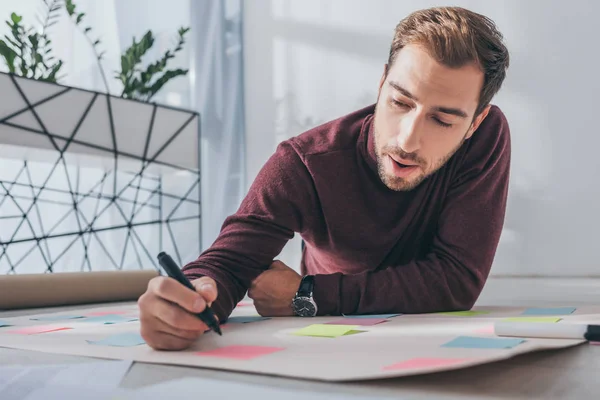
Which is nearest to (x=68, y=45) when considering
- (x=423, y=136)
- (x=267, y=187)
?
(x=267, y=187)

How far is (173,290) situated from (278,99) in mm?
2111

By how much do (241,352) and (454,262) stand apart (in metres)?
0.57

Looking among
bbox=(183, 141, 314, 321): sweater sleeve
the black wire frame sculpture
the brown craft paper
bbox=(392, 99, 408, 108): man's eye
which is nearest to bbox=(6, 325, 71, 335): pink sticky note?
bbox=(183, 141, 314, 321): sweater sleeve

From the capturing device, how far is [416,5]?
2387 millimetres

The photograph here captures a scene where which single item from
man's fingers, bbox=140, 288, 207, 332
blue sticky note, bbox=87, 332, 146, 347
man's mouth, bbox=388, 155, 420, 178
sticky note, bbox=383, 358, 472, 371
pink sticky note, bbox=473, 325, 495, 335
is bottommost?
blue sticky note, bbox=87, 332, 146, 347

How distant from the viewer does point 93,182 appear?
7.80 ft

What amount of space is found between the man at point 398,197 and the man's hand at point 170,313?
264 millimetres

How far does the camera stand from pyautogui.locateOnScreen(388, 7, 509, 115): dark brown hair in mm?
1086

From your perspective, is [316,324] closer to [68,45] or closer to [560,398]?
[560,398]

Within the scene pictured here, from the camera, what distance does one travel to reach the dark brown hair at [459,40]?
3.56 feet

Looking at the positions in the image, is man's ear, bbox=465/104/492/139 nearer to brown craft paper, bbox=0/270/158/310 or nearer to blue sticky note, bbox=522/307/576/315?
blue sticky note, bbox=522/307/576/315

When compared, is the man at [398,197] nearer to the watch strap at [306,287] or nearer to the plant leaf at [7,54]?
the watch strap at [306,287]

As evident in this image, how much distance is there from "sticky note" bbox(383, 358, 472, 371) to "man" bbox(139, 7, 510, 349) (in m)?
0.46

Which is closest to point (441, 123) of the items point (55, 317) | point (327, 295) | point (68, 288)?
point (327, 295)
